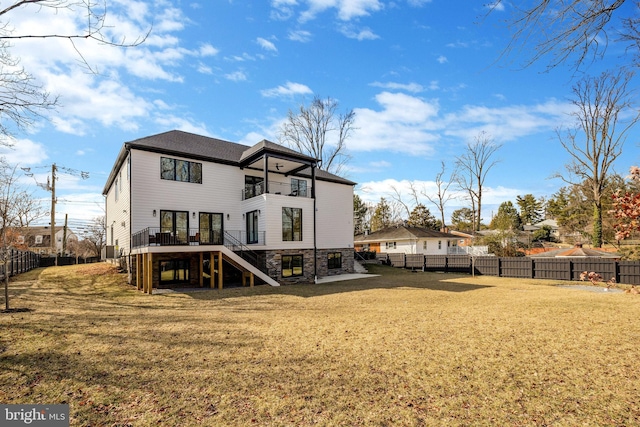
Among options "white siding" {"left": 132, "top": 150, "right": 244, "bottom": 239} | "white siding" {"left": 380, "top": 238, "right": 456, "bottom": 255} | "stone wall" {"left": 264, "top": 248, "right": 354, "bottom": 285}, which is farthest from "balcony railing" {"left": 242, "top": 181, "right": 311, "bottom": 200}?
"white siding" {"left": 380, "top": 238, "right": 456, "bottom": 255}

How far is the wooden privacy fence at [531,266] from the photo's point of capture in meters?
16.1

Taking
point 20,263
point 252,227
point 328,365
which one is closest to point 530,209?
point 252,227

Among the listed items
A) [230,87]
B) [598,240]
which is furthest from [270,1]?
[598,240]

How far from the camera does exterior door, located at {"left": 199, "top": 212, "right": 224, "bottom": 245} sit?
16.4 meters

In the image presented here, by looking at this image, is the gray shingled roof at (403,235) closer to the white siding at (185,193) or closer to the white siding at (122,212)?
the white siding at (185,193)

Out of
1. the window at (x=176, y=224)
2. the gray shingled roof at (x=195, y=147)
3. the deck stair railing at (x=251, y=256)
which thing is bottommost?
the deck stair railing at (x=251, y=256)

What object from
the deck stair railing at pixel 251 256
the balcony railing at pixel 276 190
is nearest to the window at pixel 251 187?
the balcony railing at pixel 276 190

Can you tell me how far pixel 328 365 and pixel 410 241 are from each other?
97.3ft

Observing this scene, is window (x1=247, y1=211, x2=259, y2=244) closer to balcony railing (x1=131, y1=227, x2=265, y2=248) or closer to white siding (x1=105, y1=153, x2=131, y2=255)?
balcony railing (x1=131, y1=227, x2=265, y2=248)

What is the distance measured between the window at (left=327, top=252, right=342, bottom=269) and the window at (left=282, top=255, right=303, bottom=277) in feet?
11.0

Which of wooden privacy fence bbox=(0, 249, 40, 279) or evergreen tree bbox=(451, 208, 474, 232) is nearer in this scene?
wooden privacy fence bbox=(0, 249, 40, 279)

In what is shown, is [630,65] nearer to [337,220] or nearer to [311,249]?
[311,249]

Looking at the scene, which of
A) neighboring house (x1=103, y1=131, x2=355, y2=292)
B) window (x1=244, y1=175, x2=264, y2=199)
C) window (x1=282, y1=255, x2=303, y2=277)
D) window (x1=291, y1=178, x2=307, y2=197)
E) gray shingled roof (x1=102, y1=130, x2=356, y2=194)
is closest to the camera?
neighboring house (x1=103, y1=131, x2=355, y2=292)

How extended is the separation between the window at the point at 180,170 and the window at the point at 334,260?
9.46 meters
